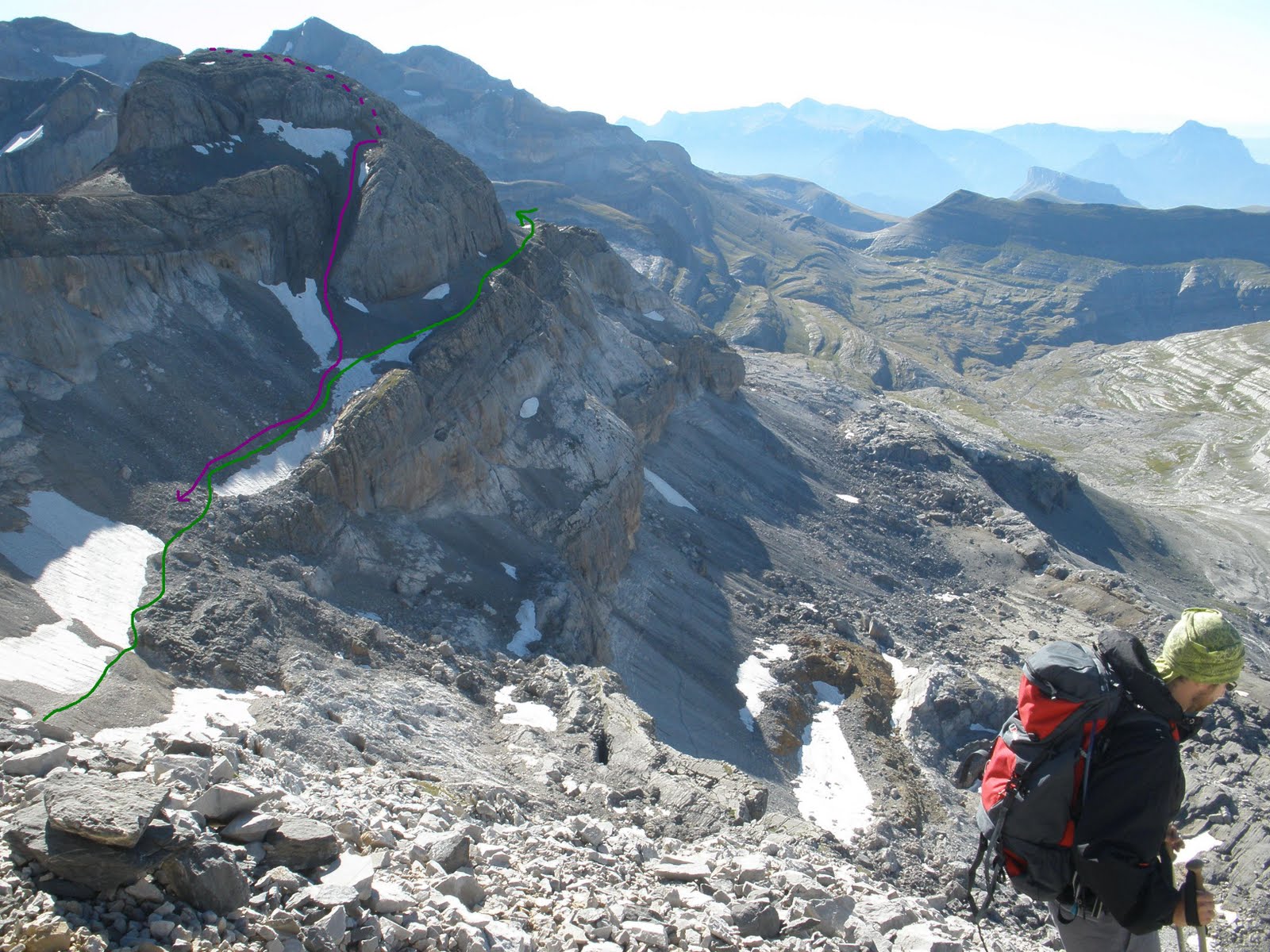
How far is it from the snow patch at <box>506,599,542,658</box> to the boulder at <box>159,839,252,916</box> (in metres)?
25.1

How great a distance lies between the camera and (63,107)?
3334 inches

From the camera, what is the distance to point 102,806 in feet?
28.5

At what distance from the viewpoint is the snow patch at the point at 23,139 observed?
3265 inches

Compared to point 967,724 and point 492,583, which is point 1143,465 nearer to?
point 967,724

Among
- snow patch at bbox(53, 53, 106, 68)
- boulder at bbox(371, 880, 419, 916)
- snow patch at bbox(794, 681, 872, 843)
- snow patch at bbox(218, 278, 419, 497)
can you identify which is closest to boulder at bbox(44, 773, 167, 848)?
boulder at bbox(371, 880, 419, 916)

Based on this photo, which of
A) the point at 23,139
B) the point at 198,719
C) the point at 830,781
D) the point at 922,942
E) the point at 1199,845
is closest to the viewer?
the point at 922,942

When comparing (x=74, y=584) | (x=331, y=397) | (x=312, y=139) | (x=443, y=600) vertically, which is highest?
(x=312, y=139)

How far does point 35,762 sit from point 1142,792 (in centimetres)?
1213

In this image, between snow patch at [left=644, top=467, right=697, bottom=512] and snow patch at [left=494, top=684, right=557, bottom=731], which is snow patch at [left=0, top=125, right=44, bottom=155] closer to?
snow patch at [left=644, top=467, right=697, bottom=512]

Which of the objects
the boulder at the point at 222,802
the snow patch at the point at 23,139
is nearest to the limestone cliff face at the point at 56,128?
the snow patch at the point at 23,139

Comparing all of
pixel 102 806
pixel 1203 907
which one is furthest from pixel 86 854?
pixel 1203 907

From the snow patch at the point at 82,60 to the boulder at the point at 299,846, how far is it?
158186mm

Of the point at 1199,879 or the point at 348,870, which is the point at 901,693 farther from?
the point at 1199,879

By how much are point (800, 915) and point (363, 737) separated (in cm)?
1181
